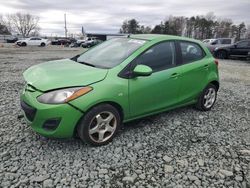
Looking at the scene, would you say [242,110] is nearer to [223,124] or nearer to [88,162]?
[223,124]

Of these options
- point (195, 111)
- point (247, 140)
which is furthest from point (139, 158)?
point (195, 111)

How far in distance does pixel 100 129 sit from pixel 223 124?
2394 mm

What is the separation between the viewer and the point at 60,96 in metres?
2.91

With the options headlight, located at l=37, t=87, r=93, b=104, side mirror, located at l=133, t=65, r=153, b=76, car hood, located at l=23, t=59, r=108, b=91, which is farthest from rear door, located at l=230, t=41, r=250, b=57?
headlight, located at l=37, t=87, r=93, b=104

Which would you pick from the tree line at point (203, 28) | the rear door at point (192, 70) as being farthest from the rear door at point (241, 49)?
the tree line at point (203, 28)

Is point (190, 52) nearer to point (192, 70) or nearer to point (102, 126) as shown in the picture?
point (192, 70)

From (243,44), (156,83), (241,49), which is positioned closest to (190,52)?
(156,83)

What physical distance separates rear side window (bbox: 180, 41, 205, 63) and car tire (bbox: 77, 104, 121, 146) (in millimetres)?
1757

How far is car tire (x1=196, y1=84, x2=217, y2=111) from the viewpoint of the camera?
4.70 meters

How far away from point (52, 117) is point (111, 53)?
154 centimetres

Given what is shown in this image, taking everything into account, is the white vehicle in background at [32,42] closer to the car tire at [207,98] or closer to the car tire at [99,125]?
the car tire at [207,98]

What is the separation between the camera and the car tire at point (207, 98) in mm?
4703

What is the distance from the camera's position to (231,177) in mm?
2814

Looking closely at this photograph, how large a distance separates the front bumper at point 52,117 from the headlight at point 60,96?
2.1 inches
